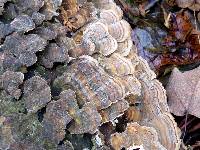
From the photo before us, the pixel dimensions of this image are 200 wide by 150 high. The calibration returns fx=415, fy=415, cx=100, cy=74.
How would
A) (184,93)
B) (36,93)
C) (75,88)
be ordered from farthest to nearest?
(184,93), (75,88), (36,93)

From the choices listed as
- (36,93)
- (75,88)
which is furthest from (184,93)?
(36,93)

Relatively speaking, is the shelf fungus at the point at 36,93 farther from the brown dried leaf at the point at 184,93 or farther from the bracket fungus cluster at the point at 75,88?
the brown dried leaf at the point at 184,93

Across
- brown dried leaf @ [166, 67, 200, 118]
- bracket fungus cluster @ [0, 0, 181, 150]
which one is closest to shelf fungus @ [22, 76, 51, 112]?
bracket fungus cluster @ [0, 0, 181, 150]

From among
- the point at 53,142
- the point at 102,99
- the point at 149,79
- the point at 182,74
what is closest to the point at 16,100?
the point at 53,142

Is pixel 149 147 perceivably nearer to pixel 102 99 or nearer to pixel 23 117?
pixel 102 99

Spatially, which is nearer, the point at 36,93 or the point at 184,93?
the point at 36,93

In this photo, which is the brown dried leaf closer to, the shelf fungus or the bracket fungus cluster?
the bracket fungus cluster

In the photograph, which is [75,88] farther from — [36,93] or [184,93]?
[184,93]

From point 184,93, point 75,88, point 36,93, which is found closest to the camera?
point 36,93
